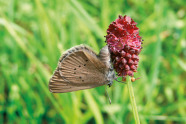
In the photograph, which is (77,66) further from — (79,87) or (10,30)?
(10,30)

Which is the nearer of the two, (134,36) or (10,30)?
(134,36)

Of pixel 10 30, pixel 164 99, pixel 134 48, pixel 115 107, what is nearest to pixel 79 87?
pixel 134 48

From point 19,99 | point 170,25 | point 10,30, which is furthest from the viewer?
point 170,25

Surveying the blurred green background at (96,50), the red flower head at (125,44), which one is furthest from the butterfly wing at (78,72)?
the blurred green background at (96,50)

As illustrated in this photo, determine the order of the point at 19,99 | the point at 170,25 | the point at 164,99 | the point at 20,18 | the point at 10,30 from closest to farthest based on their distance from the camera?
the point at 10,30
the point at 19,99
the point at 164,99
the point at 170,25
the point at 20,18

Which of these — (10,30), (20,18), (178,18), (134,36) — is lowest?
(134,36)

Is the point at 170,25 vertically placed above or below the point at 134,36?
above

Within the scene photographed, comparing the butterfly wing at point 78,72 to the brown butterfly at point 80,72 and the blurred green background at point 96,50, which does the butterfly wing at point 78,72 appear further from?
the blurred green background at point 96,50
